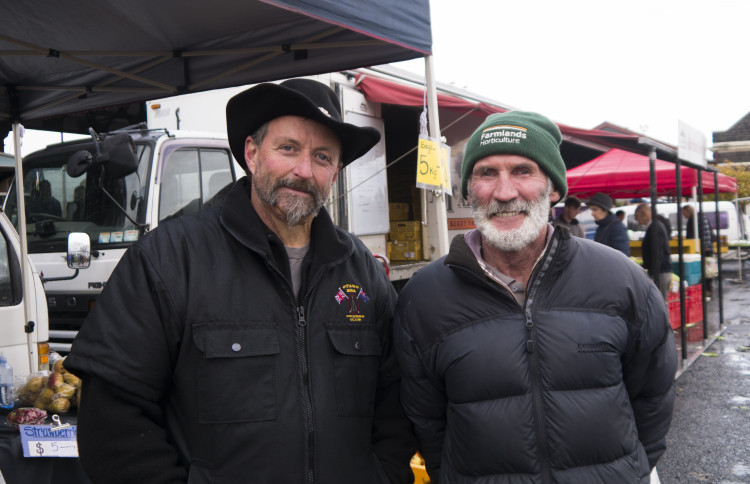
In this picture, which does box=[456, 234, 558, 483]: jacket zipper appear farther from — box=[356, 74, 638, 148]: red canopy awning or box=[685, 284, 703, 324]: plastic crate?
box=[685, 284, 703, 324]: plastic crate

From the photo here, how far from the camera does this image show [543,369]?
5.84ft

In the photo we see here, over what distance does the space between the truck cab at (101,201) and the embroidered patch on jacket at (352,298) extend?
8.66 ft

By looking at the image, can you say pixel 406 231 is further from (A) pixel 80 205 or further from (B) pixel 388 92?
(A) pixel 80 205

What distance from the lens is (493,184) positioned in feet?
6.81

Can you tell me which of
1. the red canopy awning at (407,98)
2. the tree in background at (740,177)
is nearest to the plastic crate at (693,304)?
the red canopy awning at (407,98)

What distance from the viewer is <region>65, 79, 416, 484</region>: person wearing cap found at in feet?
5.42

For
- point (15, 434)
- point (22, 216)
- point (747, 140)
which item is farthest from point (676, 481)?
point (747, 140)

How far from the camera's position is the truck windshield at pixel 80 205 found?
173 inches

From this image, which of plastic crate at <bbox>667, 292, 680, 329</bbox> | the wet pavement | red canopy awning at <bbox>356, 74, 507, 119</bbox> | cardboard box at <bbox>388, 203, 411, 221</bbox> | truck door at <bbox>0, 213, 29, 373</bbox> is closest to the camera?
truck door at <bbox>0, 213, 29, 373</bbox>

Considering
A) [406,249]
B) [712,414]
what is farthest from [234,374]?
[406,249]

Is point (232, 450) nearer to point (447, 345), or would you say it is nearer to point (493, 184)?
point (447, 345)

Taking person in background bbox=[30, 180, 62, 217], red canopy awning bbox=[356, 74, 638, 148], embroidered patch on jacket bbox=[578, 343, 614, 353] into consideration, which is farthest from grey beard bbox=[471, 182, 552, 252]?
red canopy awning bbox=[356, 74, 638, 148]

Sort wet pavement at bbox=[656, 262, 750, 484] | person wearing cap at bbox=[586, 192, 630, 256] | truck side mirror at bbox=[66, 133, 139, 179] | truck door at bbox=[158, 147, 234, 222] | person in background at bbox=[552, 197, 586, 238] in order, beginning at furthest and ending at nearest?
person in background at bbox=[552, 197, 586, 238] → person wearing cap at bbox=[586, 192, 630, 256] → wet pavement at bbox=[656, 262, 750, 484] → truck door at bbox=[158, 147, 234, 222] → truck side mirror at bbox=[66, 133, 139, 179]

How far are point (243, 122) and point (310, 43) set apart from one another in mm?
1303
